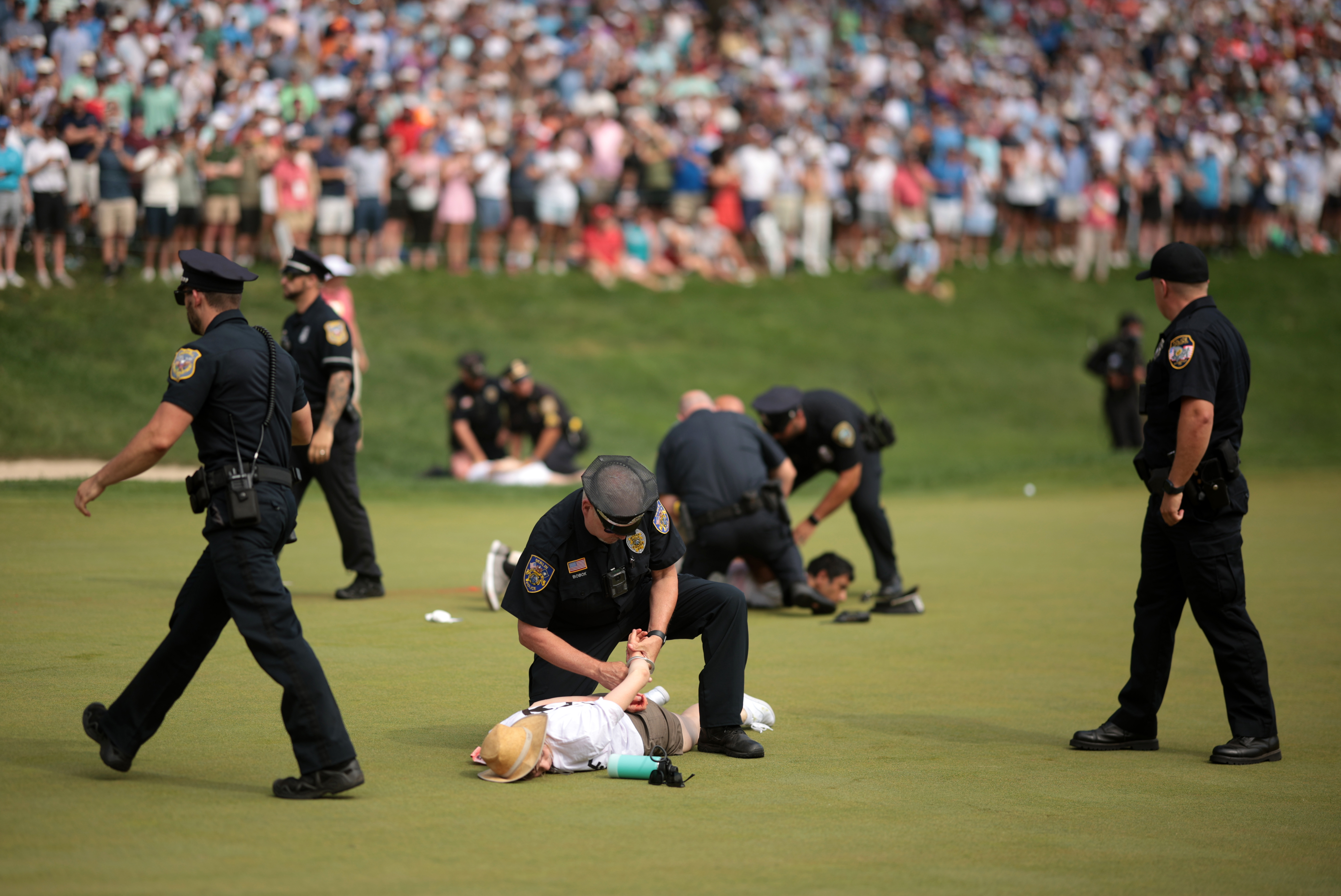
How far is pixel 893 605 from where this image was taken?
33.1 ft

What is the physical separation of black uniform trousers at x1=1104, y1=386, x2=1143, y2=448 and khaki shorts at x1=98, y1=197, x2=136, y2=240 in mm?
13530

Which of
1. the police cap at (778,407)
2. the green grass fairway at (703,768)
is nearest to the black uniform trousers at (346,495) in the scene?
the green grass fairway at (703,768)

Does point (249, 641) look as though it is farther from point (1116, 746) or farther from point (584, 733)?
point (1116, 746)

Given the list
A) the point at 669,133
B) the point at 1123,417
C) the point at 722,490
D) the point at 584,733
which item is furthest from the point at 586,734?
the point at 669,133

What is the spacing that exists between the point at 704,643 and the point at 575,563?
2.42 feet

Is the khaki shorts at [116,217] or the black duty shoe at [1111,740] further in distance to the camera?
the khaki shorts at [116,217]

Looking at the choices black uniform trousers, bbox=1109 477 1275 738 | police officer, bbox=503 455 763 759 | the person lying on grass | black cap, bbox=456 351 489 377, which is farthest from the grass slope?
the person lying on grass

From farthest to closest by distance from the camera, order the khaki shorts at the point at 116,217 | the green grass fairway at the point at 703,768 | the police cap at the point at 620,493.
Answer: the khaki shorts at the point at 116,217, the police cap at the point at 620,493, the green grass fairway at the point at 703,768

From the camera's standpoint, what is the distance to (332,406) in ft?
30.7

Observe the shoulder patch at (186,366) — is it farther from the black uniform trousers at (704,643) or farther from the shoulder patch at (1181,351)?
the shoulder patch at (1181,351)

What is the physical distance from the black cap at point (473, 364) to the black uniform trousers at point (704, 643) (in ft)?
34.7

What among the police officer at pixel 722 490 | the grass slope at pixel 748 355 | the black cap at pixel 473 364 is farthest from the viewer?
the grass slope at pixel 748 355

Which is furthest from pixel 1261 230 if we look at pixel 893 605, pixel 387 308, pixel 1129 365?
pixel 893 605

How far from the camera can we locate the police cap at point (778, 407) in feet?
32.9
